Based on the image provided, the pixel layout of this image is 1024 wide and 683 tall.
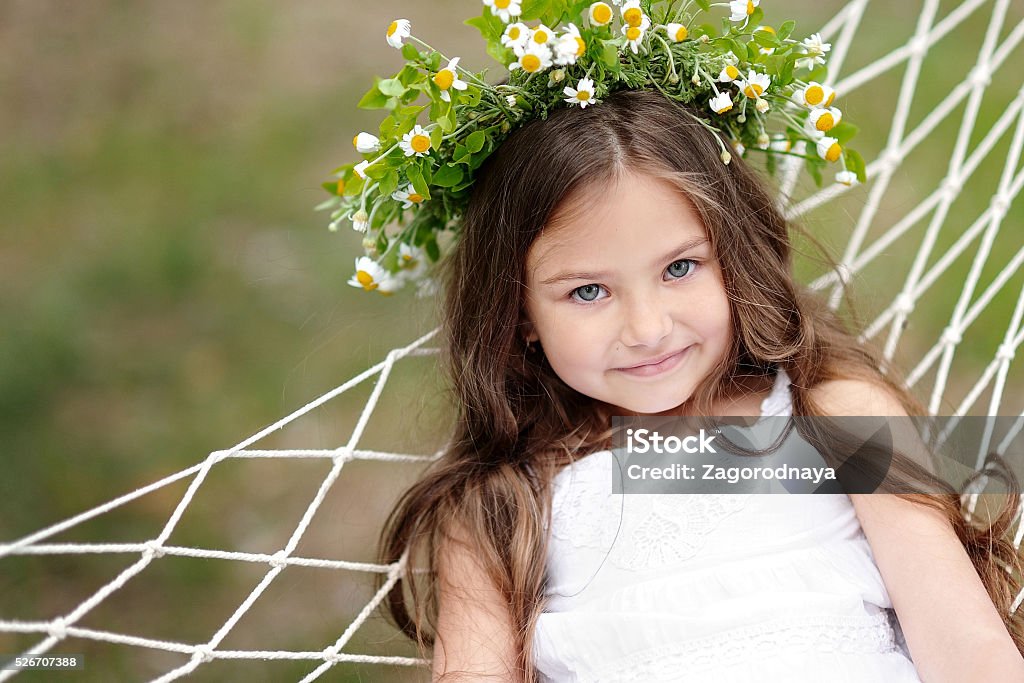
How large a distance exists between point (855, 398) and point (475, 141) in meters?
0.57

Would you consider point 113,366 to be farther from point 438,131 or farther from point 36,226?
point 438,131

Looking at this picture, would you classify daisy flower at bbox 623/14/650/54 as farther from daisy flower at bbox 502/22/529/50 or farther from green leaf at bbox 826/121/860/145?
green leaf at bbox 826/121/860/145

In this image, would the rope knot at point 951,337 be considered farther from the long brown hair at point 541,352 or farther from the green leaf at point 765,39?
the green leaf at point 765,39

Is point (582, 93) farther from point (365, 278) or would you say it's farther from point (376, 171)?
point (365, 278)

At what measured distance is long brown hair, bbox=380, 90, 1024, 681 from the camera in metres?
1.25

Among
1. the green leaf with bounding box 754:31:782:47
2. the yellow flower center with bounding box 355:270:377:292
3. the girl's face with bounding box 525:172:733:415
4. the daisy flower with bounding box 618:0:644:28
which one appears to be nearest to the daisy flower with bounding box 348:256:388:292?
the yellow flower center with bounding box 355:270:377:292

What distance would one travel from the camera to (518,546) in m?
1.34

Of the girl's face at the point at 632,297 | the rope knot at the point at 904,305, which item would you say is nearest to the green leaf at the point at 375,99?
the girl's face at the point at 632,297

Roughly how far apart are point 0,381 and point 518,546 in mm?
1494

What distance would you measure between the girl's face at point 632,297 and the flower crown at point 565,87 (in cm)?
13

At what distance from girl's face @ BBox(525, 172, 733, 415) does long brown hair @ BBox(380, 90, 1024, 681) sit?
0.02 metres

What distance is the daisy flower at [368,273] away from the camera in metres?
1.40

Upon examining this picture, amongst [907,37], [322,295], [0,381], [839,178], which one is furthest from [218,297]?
[907,37]

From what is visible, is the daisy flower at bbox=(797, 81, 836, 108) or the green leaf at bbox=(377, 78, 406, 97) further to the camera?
the daisy flower at bbox=(797, 81, 836, 108)
